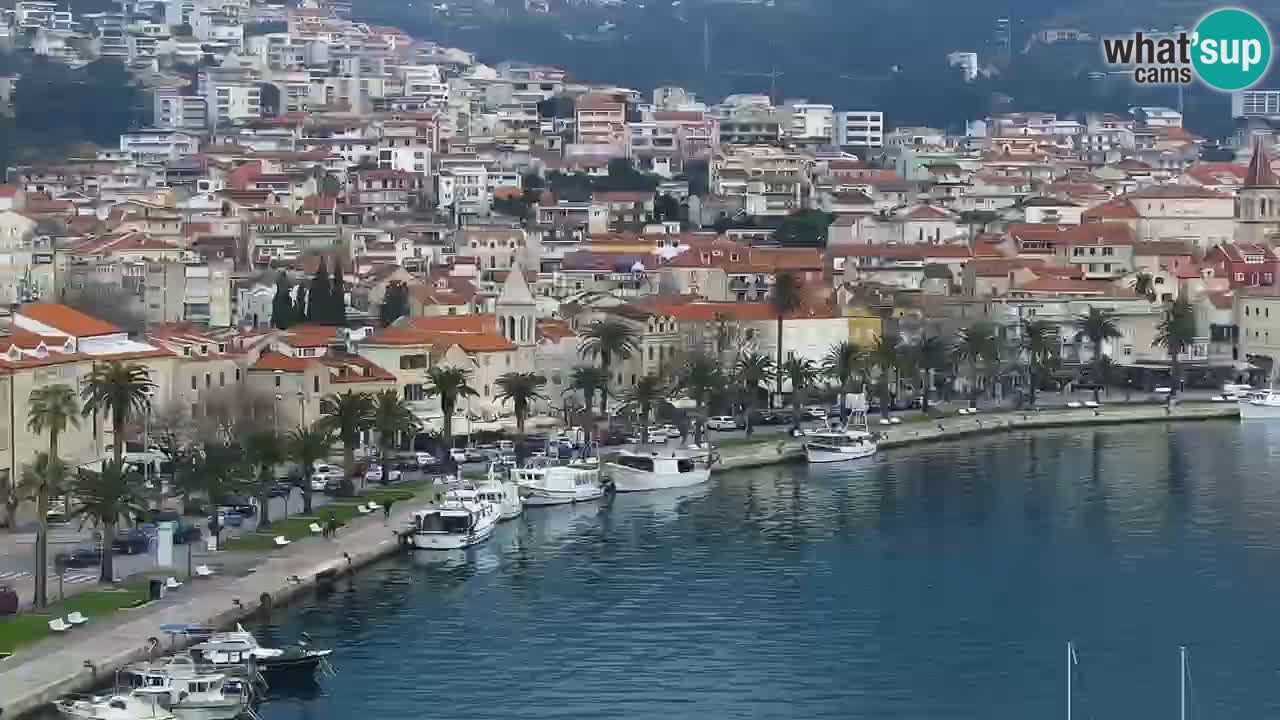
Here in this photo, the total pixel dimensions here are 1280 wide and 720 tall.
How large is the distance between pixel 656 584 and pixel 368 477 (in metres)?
7.75

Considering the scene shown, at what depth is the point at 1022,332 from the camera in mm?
55375

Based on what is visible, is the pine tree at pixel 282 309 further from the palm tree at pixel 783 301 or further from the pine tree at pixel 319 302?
the palm tree at pixel 783 301

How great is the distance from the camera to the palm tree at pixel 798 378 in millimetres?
46844

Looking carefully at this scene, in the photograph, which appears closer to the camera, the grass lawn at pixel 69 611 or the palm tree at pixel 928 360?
the grass lawn at pixel 69 611

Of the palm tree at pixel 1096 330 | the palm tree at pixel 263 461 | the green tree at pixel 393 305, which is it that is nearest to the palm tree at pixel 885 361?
the palm tree at pixel 1096 330

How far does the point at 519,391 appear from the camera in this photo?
41.4 metres

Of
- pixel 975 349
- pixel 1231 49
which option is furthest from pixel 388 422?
pixel 1231 49

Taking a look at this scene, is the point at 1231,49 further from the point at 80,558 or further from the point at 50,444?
the point at 80,558

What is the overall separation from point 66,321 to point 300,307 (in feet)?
44.3

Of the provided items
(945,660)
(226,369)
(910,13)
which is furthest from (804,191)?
(910,13)

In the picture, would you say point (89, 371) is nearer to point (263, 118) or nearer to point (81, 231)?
point (81, 231)

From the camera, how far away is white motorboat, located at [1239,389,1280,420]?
50656 mm

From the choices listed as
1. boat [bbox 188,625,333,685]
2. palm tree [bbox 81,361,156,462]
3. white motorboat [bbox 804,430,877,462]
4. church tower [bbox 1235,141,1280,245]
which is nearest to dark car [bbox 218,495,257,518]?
palm tree [bbox 81,361,156,462]

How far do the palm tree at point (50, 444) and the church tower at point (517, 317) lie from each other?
13.0m
